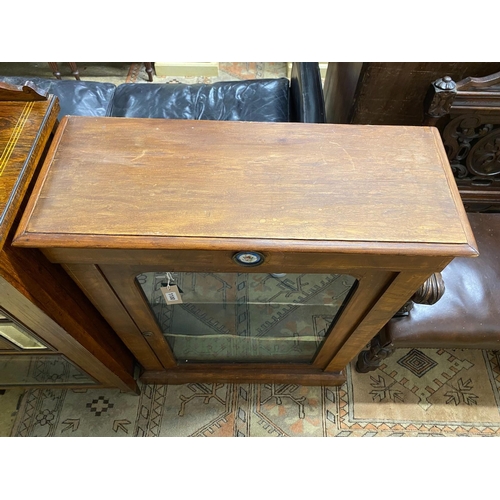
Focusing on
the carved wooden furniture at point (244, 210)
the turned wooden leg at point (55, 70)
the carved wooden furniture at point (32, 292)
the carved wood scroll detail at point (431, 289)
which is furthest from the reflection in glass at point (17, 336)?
the turned wooden leg at point (55, 70)

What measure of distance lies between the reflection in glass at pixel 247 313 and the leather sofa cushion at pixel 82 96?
3.17ft

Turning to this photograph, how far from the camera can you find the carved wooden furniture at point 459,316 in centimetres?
90

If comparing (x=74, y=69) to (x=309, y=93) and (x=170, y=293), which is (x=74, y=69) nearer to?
(x=309, y=93)

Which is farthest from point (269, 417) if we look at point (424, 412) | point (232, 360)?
point (424, 412)

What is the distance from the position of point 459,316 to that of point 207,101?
111 cm

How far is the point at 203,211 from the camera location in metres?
0.53

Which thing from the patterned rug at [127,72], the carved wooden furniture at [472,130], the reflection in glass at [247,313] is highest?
the patterned rug at [127,72]

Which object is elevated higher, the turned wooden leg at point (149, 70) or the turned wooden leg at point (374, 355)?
the turned wooden leg at point (149, 70)

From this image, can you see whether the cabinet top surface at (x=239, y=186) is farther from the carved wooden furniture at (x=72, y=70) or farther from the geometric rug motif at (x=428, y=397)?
the carved wooden furniture at (x=72, y=70)

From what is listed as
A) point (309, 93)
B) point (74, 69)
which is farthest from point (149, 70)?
point (309, 93)

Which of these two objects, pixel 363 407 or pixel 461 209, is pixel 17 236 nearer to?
pixel 461 209

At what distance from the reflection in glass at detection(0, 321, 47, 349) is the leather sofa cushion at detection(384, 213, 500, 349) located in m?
0.77

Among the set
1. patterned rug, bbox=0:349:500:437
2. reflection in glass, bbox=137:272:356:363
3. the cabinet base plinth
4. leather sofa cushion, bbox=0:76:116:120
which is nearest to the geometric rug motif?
patterned rug, bbox=0:349:500:437

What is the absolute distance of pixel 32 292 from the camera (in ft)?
1.88
